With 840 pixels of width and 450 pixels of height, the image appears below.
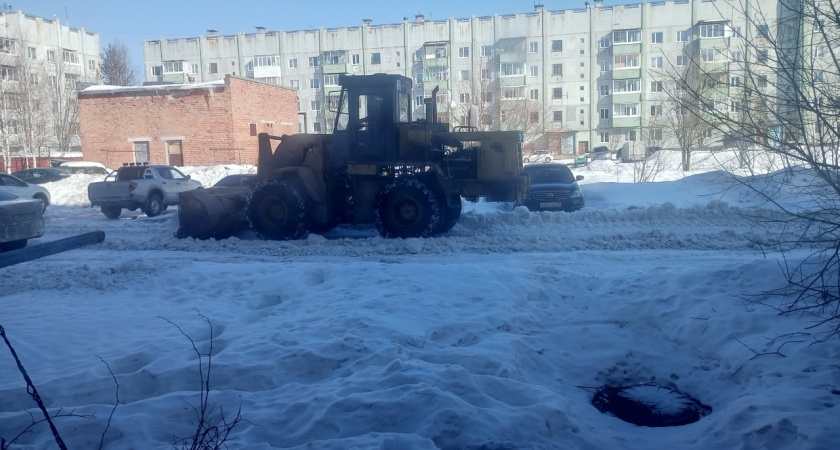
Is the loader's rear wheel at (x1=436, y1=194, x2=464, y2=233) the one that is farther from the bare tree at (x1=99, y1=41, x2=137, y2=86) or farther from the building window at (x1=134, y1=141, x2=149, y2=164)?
the bare tree at (x1=99, y1=41, x2=137, y2=86)

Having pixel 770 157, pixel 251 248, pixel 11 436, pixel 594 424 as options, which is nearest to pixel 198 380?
pixel 11 436

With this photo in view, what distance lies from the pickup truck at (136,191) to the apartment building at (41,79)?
11.4m

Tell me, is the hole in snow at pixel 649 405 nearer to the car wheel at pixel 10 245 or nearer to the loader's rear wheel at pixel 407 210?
the loader's rear wheel at pixel 407 210

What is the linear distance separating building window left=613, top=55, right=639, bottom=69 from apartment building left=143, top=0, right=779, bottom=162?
9 centimetres

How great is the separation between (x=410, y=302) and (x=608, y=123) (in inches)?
2385

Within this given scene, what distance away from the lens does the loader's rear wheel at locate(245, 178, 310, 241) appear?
1346cm

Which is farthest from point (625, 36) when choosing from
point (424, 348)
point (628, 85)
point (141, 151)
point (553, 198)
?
point (424, 348)

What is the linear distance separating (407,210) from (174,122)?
90.7 feet

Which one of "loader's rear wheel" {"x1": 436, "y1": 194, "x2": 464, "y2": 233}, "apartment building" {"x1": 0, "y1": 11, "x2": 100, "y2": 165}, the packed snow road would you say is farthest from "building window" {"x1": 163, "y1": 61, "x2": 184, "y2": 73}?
"loader's rear wheel" {"x1": 436, "y1": 194, "x2": 464, "y2": 233}

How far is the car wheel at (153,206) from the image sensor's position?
68.2ft

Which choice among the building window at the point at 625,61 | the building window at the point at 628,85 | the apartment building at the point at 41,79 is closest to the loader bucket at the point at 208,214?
the apartment building at the point at 41,79

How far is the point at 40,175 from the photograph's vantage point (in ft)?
103

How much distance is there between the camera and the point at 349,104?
527 inches

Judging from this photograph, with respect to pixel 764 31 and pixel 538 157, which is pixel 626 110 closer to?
pixel 538 157
